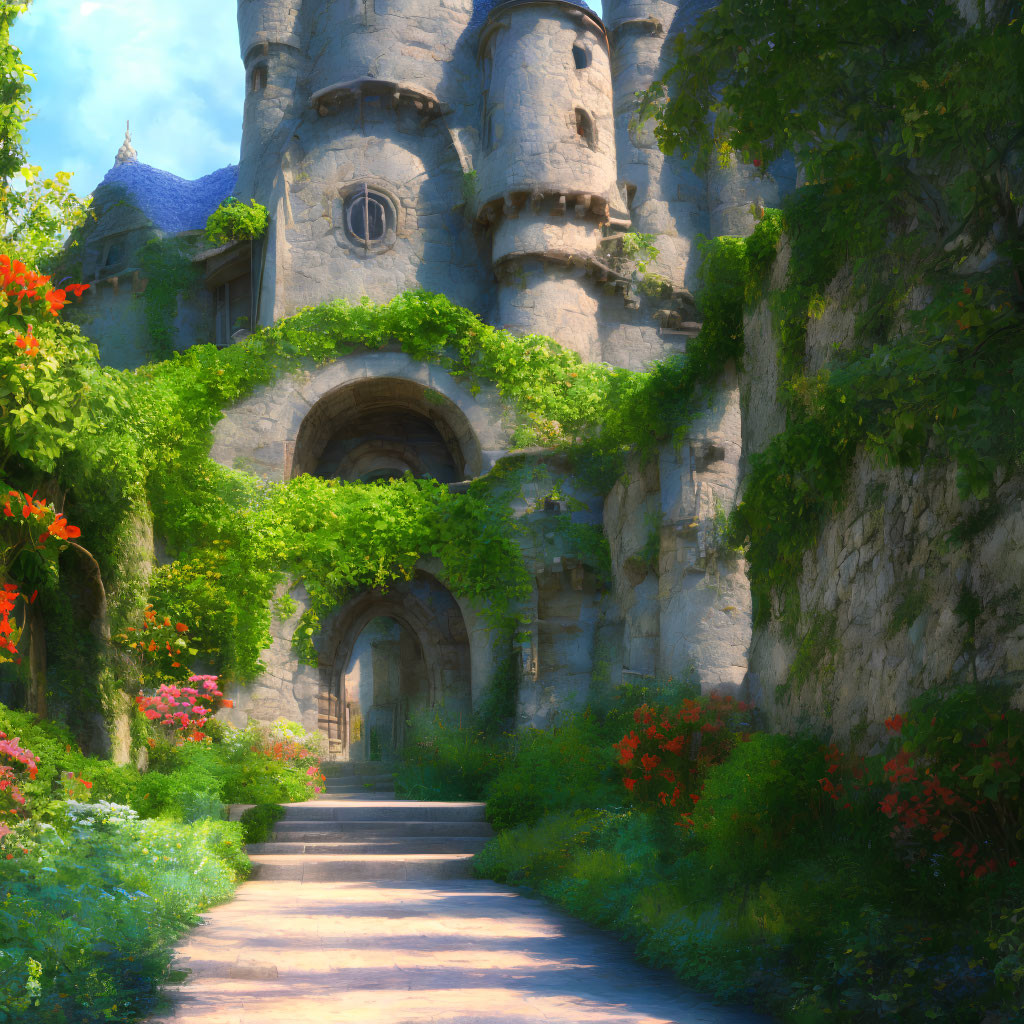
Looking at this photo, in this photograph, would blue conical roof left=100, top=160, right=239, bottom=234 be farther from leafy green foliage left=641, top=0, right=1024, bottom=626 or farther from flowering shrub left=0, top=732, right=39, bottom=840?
leafy green foliage left=641, top=0, right=1024, bottom=626

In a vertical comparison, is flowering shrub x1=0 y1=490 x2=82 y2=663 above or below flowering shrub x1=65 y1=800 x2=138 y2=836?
above

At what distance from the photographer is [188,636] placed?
1405 cm

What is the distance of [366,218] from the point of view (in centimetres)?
2045

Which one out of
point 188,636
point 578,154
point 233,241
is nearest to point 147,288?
point 233,241

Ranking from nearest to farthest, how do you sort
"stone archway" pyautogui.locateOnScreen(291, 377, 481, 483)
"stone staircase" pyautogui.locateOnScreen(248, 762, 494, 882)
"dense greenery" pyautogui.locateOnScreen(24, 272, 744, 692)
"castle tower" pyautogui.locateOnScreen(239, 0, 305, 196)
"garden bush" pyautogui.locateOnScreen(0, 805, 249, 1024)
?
"garden bush" pyautogui.locateOnScreen(0, 805, 249, 1024) → "stone staircase" pyautogui.locateOnScreen(248, 762, 494, 882) → "dense greenery" pyautogui.locateOnScreen(24, 272, 744, 692) → "stone archway" pyautogui.locateOnScreen(291, 377, 481, 483) → "castle tower" pyautogui.locateOnScreen(239, 0, 305, 196)

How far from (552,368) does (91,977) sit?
14.8m

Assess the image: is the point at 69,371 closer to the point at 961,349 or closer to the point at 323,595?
the point at 961,349

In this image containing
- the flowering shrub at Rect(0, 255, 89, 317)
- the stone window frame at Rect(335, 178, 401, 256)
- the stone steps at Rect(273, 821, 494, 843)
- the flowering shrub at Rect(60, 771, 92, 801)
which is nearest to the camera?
the flowering shrub at Rect(0, 255, 89, 317)

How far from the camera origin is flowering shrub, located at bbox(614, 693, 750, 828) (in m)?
7.36

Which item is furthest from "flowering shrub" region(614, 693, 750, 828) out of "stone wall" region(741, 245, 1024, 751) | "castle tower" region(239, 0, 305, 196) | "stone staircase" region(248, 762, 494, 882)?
"castle tower" region(239, 0, 305, 196)

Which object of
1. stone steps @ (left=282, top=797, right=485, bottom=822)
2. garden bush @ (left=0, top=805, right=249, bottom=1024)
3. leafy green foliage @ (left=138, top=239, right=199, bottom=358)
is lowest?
stone steps @ (left=282, top=797, right=485, bottom=822)

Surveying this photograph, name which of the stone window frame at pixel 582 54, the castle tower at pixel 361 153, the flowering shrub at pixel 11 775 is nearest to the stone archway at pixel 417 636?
the castle tower at pixel 361 153

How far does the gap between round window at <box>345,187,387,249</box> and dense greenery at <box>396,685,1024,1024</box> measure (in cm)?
1572

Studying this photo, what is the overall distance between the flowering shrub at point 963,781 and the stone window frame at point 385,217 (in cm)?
1783
